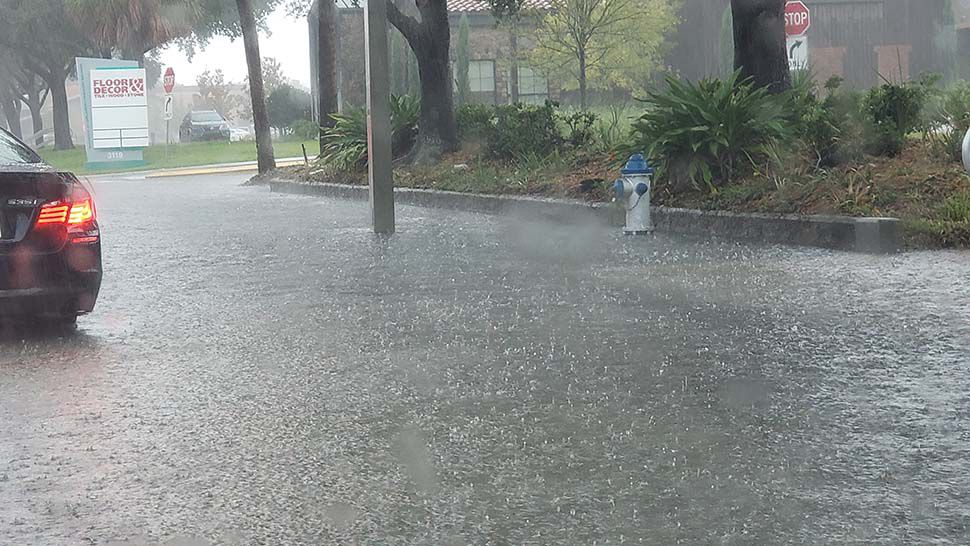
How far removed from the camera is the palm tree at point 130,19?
48.3m

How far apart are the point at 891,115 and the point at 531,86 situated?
39361 millimetres

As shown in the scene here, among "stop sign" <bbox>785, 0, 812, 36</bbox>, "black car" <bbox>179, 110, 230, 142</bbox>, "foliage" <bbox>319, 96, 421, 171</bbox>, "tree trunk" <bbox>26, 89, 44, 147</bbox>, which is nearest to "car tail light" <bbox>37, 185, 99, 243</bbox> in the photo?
"stop sign" <bbox>785, 0, 812, 36</bbox>

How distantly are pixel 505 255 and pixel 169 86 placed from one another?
3478 centimetres

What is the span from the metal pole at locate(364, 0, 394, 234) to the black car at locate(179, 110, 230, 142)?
50286mm

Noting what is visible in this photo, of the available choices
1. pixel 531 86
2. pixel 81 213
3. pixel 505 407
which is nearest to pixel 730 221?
pixel 81 213

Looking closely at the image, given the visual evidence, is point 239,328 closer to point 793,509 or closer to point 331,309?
point 331,309

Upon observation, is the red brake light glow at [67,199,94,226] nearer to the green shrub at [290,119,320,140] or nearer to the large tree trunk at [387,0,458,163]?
the large tree trunk at [387,0,458,163]

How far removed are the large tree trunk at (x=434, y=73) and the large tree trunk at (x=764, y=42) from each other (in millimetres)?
7851

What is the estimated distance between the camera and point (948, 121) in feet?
45.3

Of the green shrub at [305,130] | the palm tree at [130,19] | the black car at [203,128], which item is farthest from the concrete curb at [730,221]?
the black car at [203,128]

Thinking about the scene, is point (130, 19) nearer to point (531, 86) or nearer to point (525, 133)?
point (531, 86)

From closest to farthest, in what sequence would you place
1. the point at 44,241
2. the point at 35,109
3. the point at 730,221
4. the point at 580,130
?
the point at 44,241
the point at 730,221
the point at 580,130
the point at 35,109

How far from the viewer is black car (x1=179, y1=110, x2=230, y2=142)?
217 feet

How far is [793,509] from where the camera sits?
15.0ft
